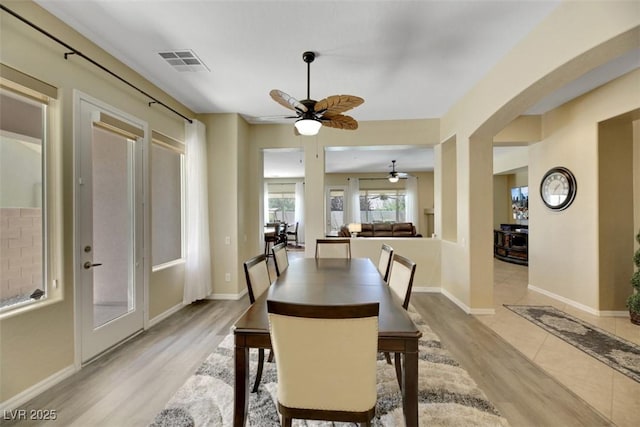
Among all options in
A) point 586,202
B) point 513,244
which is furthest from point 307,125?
point 513,244

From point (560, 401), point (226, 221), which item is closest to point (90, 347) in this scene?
point (226, 221)

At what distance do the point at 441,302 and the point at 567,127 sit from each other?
10.1ft

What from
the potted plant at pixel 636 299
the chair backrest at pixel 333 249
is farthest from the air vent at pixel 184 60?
the potted plant at pixel 636 299

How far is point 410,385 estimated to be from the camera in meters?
1.27

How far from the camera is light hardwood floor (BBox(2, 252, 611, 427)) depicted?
1.74 meters

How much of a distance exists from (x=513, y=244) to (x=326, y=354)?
24.8 ft

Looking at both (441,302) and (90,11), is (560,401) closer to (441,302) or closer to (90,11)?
(441,302)

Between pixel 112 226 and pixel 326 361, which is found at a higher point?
pixel 112 226

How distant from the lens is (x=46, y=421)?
1.68 m

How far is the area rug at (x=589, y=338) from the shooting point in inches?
90.6

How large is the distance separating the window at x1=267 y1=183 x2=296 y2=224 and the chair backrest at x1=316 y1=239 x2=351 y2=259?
7.58 m

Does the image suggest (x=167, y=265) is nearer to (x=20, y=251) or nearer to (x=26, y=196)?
(x=20, y=251)

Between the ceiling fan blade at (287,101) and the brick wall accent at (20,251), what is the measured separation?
78.7 inches

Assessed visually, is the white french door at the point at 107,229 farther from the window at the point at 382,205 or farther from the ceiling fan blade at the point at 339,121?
the window at the point at 382,205
